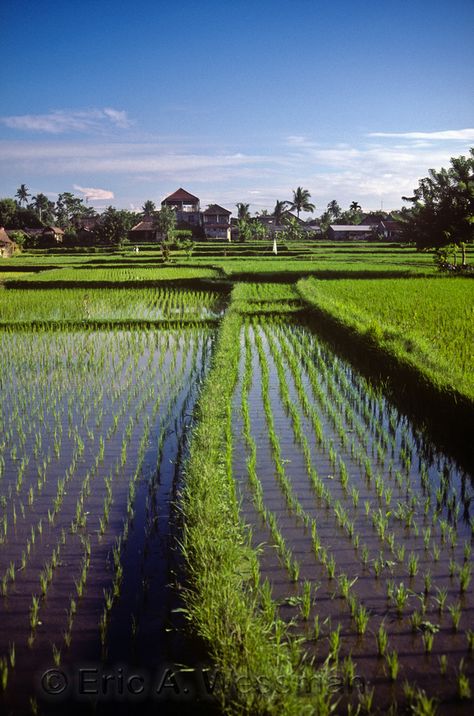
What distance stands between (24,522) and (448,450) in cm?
329

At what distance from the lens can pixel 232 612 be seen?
2.50 m

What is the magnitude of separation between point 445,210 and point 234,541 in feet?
70.3

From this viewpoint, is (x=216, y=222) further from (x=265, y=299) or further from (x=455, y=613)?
(x=455, y=613)

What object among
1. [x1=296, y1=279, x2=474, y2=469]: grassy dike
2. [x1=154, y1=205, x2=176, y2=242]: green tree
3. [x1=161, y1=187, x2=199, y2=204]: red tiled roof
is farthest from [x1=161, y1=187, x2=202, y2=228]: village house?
[x1=296, y1=279, x2=474, y2=469]: grassy dike

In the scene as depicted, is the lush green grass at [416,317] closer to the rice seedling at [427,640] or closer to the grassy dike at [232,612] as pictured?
the grassy dike at [232,612]

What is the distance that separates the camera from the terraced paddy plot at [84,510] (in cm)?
273

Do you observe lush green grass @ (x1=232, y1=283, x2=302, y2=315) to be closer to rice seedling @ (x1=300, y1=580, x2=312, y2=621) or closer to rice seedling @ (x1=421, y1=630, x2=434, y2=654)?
rice seedling @ (x1=300, y1=580, x2=312, y2=621)

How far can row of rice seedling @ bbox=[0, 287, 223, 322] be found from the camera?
12.9 m

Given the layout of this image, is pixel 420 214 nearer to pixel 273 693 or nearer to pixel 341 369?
pixel 341 369

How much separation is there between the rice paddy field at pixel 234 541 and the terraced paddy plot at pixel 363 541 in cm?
1

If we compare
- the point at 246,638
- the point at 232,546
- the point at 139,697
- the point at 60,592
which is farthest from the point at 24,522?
the point at 246,638

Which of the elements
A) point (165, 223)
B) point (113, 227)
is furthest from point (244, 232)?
point (113, 227)

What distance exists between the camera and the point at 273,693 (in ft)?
6.79

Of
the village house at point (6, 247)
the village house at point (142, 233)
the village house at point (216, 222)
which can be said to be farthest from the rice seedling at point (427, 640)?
the village house at point (216, 222)
